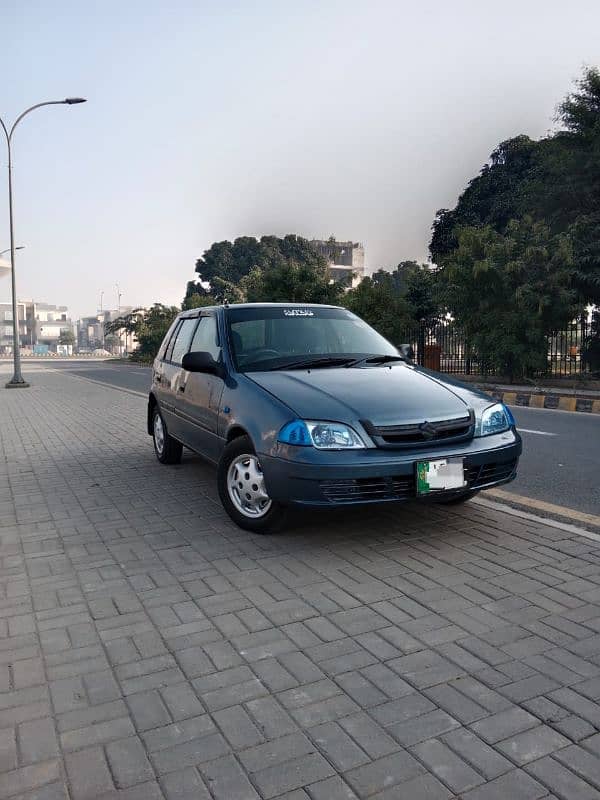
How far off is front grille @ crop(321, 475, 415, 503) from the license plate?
0.07 m

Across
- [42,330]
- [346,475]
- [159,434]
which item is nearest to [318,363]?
[346,475]

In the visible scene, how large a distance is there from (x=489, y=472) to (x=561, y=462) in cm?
314

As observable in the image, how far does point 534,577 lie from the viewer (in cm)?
381

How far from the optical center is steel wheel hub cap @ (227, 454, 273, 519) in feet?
15.0

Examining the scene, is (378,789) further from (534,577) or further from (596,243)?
(596,243)

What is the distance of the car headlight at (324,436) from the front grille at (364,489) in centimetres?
21

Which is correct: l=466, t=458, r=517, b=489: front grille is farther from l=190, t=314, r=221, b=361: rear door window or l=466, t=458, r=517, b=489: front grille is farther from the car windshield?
l=190, t=314, r=221, b=361: rear door window

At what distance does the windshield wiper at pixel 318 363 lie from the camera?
5.09 m

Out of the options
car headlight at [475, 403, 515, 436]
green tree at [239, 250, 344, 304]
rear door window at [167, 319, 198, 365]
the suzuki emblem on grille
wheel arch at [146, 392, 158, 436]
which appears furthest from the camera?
green tree at [239, 250, 344, 304]

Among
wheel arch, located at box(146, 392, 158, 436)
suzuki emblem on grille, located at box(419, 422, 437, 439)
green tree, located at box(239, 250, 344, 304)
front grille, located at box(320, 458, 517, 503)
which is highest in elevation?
green tree, located at box(239, 250, 344, 304)

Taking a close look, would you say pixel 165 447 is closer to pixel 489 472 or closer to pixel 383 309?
pixel 489 472

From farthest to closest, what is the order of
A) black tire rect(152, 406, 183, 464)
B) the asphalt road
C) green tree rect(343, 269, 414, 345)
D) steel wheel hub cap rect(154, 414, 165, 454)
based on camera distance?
green tree rect(343, 269, 414, 345) → steel wheel hub cap rect(154, 414, 165, 454) → black tire rect(152, 406, 183, 464) → the asphalt road

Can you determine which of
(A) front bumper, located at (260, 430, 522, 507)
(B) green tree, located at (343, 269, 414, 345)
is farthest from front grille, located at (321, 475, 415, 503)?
(B) green tree, located at (343, 269, 414, 345)

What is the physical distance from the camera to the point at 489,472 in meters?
4.51
